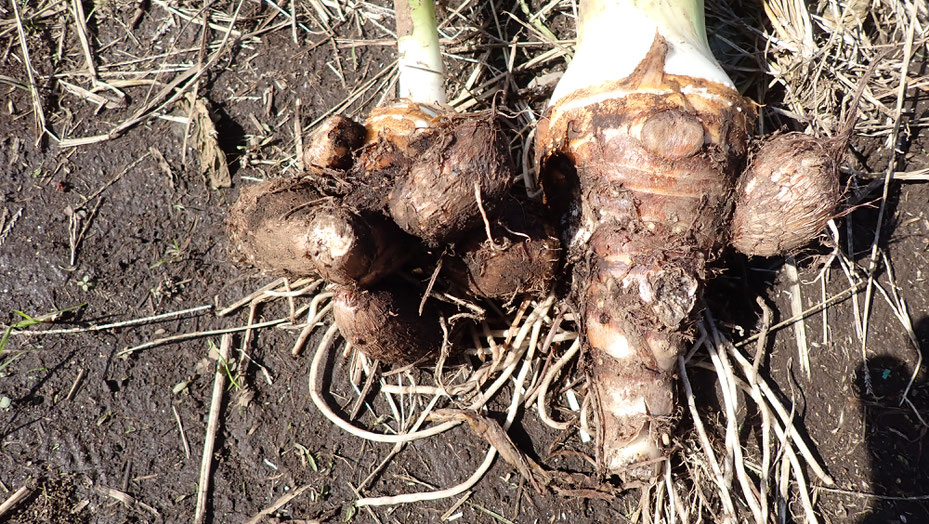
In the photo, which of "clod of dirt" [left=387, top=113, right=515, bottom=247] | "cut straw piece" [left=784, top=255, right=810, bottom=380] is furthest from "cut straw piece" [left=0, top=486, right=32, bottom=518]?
"cut straw piece" [left=784, top=255, right=810, bottom=380]

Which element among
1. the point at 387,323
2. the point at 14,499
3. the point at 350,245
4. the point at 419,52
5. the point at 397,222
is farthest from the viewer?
the point at 419,52

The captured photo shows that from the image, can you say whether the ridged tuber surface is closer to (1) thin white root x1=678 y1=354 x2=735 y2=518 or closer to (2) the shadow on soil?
(1) thin white root x1=678 y1=354 x2=735 y2=518

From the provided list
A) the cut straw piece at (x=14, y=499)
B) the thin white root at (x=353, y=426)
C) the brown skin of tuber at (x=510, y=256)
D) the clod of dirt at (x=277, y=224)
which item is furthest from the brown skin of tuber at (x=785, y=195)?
the cut straw piece at (x=14, y=499)

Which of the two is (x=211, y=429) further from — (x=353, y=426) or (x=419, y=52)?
(x=419, y=52)

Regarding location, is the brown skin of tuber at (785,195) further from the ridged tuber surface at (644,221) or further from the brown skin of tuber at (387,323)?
the brown skin of tuber at (387,323)

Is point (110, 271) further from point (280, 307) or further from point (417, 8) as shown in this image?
point (417, 8)

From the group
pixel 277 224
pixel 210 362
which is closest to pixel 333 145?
pixel 277 224

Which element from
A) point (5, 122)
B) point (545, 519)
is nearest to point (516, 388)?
point (545, 519)

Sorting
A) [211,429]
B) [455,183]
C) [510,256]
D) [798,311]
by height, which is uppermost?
[455,183]
